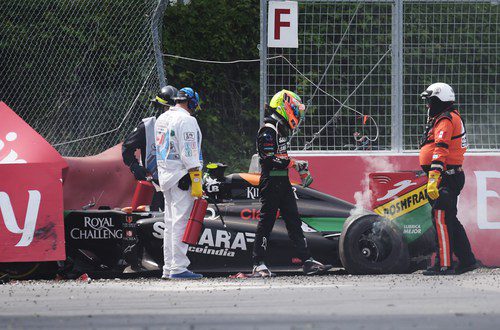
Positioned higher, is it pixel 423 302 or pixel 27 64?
pixel 27 64

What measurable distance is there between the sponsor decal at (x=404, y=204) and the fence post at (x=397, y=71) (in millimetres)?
1662

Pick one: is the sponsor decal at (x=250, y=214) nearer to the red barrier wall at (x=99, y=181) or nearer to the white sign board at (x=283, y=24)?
the red barrier wall at (x=99, y=181)

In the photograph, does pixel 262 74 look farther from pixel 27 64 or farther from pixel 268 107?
pixel 27 64

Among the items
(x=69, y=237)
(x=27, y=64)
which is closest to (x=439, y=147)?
(x=69, y=237)

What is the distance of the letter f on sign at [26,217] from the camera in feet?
35.0

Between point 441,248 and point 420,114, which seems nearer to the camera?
point 441,248

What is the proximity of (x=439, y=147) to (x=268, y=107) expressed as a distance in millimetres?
1655

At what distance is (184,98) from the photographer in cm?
1092

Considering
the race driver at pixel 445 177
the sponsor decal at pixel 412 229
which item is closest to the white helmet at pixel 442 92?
the race driver at pixel 445 177

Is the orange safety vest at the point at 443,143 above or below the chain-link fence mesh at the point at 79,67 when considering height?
below

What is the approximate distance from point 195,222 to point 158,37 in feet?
10.5

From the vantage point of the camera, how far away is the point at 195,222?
34.5 feet

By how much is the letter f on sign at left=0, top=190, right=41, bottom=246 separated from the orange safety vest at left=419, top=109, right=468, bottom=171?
3.69 m

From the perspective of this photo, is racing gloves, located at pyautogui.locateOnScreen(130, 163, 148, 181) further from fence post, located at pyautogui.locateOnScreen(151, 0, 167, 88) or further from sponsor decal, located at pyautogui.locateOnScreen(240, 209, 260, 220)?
fence post, located at pyautogui.locateOnScreen(151, 0, 167, 88)
